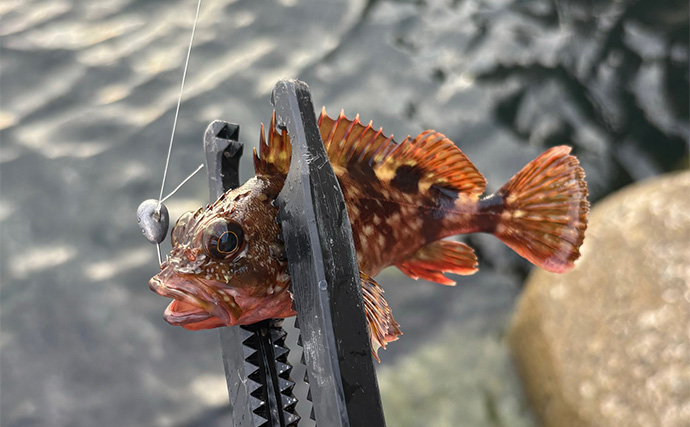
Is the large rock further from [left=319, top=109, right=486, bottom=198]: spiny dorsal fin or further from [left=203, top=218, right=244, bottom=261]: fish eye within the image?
[left=203, top=218, right=244, bottom=261]: fish eye

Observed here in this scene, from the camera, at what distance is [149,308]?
11.7 ft

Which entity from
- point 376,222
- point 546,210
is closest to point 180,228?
point 376,222

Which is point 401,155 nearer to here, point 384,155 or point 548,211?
point 384,155

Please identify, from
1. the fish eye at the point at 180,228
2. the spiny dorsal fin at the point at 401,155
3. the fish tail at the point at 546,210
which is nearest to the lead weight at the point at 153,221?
the fish eye at the point at 180,228

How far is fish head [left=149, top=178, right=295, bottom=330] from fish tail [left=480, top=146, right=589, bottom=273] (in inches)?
19.2

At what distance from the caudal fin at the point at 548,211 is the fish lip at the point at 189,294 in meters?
0.63

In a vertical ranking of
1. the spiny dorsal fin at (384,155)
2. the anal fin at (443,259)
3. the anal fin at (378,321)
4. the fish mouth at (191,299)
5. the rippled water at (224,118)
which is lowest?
the anal fin at (378,321)

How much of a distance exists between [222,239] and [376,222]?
0.32m

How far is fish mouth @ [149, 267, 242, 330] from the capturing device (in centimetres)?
96

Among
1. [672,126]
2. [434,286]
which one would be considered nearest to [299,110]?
[434,286]

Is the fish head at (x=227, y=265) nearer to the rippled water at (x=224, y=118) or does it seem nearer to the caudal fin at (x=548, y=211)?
the caudal fin at (x=548, y=211)

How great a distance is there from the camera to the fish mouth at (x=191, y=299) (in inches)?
37.6

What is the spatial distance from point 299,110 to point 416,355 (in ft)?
10.9

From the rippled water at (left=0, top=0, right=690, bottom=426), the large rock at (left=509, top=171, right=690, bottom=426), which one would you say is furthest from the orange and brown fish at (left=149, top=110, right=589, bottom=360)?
the rippled water at (left=0, top=0, right=690, bottom=426)
